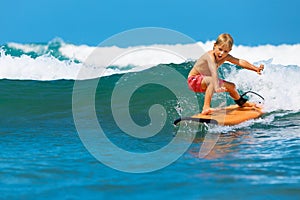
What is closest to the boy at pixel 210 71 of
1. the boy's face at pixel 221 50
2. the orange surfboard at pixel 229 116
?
the boy's face at pixel 221 50

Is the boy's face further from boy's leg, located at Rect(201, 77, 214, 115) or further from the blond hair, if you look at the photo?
boy's leg, located at Rect(201, 77, 214, 115)

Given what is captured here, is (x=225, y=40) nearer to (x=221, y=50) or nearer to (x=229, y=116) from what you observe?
(x=221, y=50)

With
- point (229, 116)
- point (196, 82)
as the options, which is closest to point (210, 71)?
point (196, 82)

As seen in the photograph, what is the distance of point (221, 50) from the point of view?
5.29m

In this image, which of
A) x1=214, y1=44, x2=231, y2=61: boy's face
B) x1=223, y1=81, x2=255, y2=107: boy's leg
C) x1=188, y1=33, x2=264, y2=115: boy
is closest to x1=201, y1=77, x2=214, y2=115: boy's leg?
x1=188, y1=33, x2=264, y2=115: boy

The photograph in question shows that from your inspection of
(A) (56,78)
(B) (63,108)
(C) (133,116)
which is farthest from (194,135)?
(A) (56,78)

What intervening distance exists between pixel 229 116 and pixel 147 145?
1.67 m

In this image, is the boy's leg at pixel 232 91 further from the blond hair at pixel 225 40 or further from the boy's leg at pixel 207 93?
the blond hair at pixel 225 40

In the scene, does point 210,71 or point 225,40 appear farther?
point 210,71

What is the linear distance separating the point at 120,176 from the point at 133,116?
4.21m

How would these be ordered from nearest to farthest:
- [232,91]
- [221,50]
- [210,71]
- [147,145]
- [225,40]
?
[147,145]
[225,40]
[221,50]
[210,71]
[232,91]

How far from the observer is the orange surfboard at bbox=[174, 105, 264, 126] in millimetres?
5324

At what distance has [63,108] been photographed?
8484mm

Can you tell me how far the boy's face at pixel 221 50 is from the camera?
5.24 m
